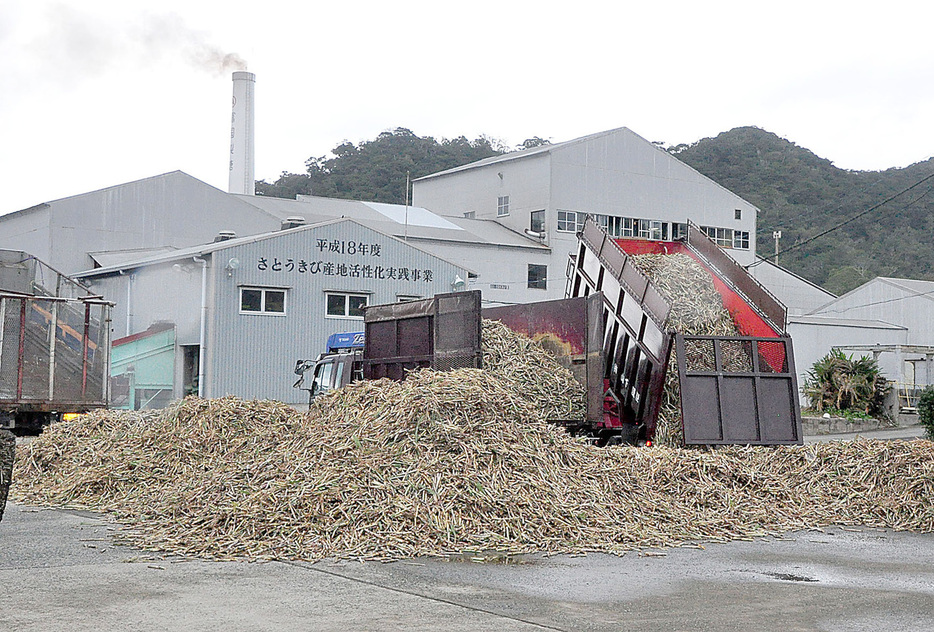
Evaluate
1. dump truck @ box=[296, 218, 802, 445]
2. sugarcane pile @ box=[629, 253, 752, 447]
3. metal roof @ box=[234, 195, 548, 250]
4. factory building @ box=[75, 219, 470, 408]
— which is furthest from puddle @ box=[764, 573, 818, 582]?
metal roof @ box=[234, 195, 548, 250]

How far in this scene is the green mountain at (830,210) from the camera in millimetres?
69062

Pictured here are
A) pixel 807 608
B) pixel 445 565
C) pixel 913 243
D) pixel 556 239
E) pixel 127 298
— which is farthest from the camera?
pixel 913 243

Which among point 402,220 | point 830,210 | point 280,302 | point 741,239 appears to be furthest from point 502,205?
point 830,210

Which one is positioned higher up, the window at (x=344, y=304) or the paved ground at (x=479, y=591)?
the window at (x=344, y=304)

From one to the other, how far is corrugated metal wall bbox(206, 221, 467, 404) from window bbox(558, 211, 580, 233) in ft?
58.2

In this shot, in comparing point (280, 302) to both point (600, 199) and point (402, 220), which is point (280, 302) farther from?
point (600, 199)

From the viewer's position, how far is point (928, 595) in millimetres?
6918

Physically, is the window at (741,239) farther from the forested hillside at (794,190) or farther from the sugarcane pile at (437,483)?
the sugarcane pile at (437,483)

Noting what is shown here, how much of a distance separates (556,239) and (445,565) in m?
44.2

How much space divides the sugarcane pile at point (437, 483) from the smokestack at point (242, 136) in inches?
1731

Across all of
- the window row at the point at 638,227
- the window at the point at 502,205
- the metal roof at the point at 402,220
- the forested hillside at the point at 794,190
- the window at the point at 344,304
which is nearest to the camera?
the window at the point at 344,304

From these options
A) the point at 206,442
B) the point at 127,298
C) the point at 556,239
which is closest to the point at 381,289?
the point at 127,298

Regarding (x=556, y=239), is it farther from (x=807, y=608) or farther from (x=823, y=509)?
(x=807, y=608)

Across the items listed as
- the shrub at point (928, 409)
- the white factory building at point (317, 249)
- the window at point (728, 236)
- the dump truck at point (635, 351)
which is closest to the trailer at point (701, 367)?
the dump truck at point (635, 351)
